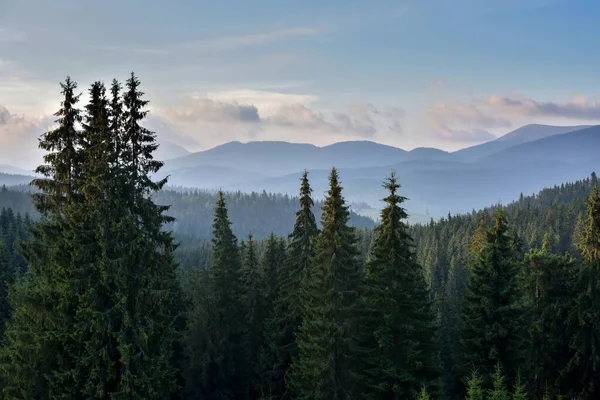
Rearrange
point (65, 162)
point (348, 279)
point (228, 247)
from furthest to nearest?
1. point (228, 247)
2. point (348, 279)
3. point (65, 162)

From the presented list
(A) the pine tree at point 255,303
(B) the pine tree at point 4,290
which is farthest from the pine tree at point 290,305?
(B) the pine tree at point 4,290

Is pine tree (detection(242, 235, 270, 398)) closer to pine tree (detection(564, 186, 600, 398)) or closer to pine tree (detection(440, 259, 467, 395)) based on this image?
pine tree (detection(440, 259, 467, 395))

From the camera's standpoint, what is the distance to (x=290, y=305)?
35.5 metres

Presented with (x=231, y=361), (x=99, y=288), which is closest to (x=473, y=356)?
(x=231, y=361)

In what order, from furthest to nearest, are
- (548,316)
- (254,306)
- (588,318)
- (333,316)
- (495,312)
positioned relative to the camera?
(254,306) → (548,316) → (588,318) → (495,312) → (333,316)

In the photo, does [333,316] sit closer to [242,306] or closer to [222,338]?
[222,338]

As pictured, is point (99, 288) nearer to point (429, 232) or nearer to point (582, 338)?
point (582, 338)

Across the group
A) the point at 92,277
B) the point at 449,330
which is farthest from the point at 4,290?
the point at 449,330

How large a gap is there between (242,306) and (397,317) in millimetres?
17186

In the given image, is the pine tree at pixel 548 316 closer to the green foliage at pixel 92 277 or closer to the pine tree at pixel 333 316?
the pine tree at pixel 333 316

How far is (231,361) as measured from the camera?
39125 mm

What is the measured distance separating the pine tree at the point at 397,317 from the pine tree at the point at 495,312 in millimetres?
3739

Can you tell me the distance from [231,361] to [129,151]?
21.1 m

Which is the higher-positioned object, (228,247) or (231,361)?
(228,247)
